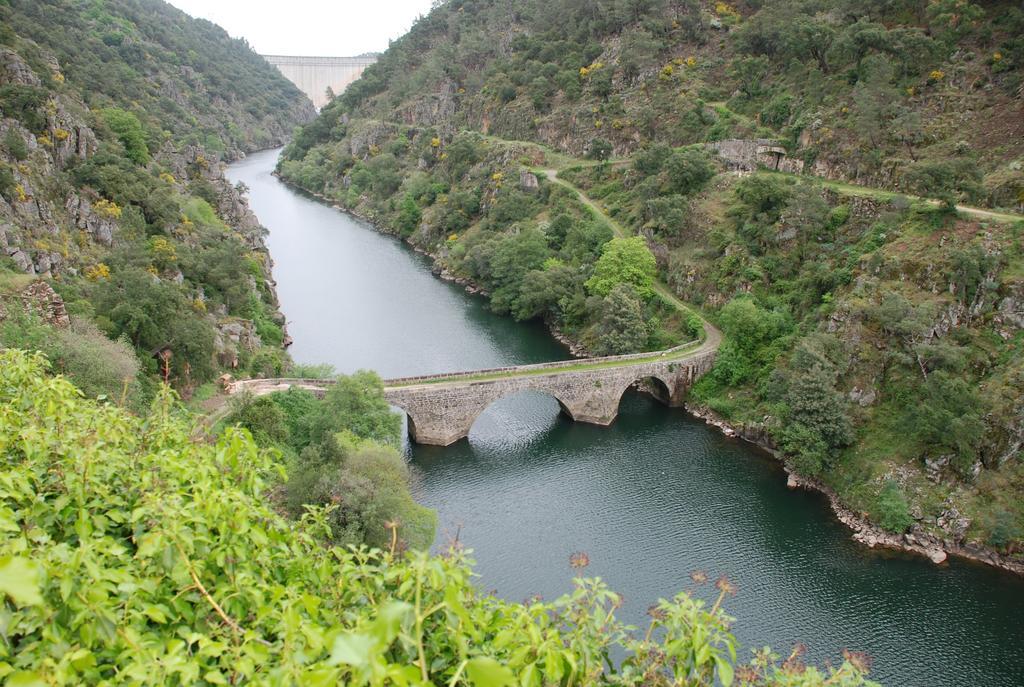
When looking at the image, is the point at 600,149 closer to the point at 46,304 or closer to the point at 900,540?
the point at 900,540

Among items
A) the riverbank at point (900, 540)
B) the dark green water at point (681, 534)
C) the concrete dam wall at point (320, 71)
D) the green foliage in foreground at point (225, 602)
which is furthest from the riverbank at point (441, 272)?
the concrete dam wall at point (320, 71)

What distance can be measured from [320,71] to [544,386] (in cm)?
17143

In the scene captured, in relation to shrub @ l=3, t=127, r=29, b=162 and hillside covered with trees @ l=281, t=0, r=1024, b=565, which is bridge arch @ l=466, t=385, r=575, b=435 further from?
shrub @ l=3, t=127, r=29, b=162

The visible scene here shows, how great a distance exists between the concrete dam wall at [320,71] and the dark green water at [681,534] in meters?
155

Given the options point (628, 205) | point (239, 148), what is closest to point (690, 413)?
point (628, 205)

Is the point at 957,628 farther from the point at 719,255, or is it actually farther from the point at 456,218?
the point at 456,218

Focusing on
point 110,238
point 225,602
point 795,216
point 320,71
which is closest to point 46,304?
point 110,238

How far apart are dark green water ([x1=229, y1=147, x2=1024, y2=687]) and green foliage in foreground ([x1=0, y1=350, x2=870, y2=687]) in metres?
19.2

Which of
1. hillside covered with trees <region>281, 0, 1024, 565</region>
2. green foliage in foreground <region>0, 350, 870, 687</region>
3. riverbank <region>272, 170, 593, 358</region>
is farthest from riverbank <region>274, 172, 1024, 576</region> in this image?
green foliage in foreground <region>0, 350, 870, 687</region>

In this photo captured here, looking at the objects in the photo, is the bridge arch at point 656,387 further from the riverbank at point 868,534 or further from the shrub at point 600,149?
the shrub at point 600,149

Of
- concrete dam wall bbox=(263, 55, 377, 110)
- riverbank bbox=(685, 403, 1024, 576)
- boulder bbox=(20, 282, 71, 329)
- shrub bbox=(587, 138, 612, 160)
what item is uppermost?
concrete dam wall bbox=(263, 55, 377, 110)

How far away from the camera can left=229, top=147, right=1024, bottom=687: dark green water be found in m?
23.7

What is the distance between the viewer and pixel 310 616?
5.48 metres

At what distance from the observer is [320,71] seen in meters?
182
